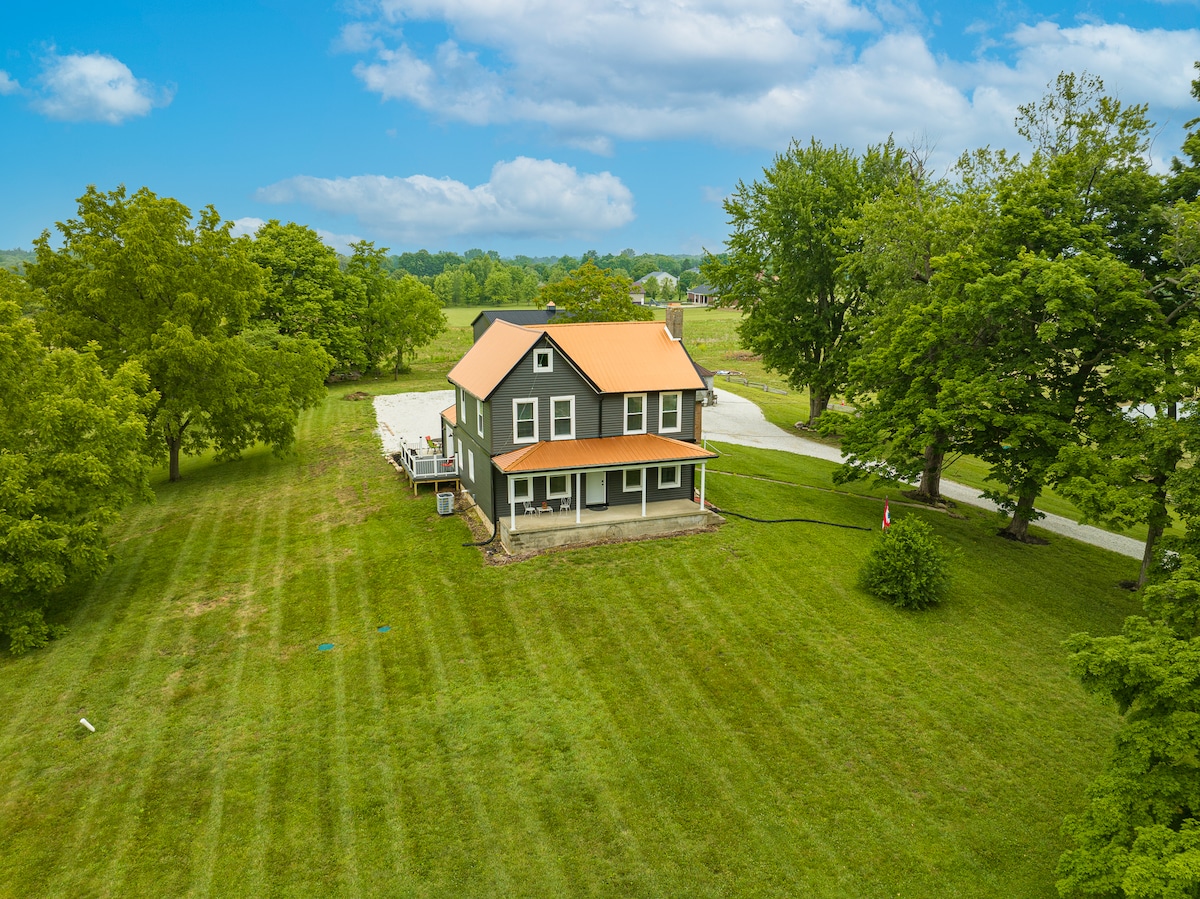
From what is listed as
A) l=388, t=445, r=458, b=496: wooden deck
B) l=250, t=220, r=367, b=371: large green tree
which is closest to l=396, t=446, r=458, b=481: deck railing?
l=388, t=445, r=458, b=496: wooden deck

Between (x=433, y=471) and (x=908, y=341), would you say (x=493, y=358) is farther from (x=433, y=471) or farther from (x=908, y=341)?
(x=908, y=341)

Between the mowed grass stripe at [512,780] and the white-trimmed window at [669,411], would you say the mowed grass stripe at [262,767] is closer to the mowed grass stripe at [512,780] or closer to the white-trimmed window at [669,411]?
the mowed grass stripe at [512,780]

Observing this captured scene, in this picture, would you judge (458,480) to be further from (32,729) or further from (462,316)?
(462,316)

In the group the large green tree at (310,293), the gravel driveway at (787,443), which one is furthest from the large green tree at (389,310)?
the gravel driveway at (787,443)

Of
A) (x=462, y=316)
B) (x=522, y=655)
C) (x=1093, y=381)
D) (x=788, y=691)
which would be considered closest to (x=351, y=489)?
(x=522, y=655)

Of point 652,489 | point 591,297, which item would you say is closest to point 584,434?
point 652,489

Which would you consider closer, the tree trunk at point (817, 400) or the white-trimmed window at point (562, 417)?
the white-trimmed window at point (562, 417)
